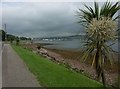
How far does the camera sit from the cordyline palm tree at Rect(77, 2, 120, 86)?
34.6 feet

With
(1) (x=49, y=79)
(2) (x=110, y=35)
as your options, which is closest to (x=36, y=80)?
(1) (x=49, y=79)

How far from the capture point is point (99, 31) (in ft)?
34.7

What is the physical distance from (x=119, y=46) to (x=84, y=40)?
1334 mm

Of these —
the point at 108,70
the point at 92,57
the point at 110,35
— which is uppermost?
the point at 110,35

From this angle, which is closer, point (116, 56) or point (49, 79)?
point (116, 56)

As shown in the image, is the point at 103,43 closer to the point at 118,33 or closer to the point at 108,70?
the point at 118,33

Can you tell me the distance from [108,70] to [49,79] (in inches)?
664

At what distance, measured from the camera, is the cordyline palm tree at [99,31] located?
415 inches

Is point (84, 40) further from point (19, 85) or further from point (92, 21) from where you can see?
point (19, 85)

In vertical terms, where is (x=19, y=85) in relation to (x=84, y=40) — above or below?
below

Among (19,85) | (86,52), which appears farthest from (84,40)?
(19,85)

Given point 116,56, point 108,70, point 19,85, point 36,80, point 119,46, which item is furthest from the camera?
point 108,70

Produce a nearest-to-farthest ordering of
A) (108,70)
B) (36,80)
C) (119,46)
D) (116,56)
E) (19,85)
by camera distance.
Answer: (119,46)
(116,56)
(19,85)
(36,80)
(108,70)

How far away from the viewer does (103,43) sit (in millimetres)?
10836
